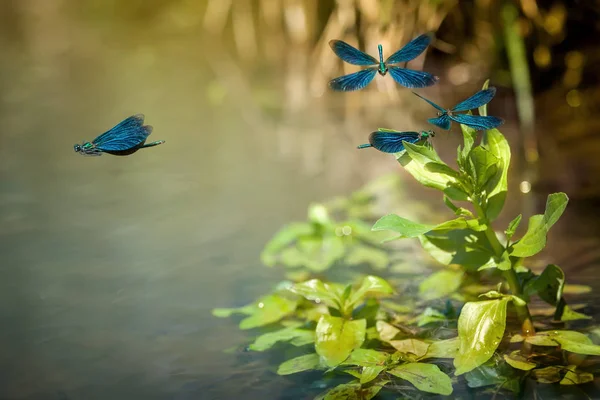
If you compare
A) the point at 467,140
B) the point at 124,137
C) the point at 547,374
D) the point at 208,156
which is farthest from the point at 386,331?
the point at 208,156

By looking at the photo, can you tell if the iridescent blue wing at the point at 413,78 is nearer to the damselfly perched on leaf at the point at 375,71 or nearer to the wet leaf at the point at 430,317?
the damselfly perched on leaf at the point at 375,71

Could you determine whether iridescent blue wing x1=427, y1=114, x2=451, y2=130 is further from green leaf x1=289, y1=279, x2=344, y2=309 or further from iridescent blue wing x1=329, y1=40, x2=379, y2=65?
green leaf x1=289, y1=279, x2=344, y2=309

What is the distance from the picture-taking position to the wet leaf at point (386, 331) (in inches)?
52.8

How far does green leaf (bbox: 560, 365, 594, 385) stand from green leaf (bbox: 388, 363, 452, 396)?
213 mm

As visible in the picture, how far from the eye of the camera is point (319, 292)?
1.38 meters

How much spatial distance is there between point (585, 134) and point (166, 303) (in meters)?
2.07

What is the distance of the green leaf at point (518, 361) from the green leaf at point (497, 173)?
11.0 inches

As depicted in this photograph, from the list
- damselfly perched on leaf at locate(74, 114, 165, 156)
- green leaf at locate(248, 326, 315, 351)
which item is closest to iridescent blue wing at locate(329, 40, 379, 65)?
damselfly perched on leaf at locate(74, 114, 165, 156)

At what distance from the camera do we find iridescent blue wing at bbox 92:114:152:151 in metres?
Result: 1.00

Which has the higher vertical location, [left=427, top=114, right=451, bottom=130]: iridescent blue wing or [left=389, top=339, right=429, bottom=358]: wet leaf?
[left=427, top=114, right=451, bottom=130]: iridescent blue wing

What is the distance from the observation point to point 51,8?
5168mm

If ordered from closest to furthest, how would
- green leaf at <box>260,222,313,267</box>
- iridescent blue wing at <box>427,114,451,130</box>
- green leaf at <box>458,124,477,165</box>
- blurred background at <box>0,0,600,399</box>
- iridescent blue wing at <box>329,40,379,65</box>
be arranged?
1. iridescent blue wing at <box>427,114,451,130</box>
2. iridescent blue wing at <box>329,40,379,65</box>
3. green leaf at <box>458,124,477,165</box>
4. blurred background at <box>0,0,600,399</box>
5. green leaf at <box>260,222,313,267</box>

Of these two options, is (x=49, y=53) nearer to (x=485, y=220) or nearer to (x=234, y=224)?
(x=234, y=224)

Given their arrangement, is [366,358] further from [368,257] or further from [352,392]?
[368,257]
